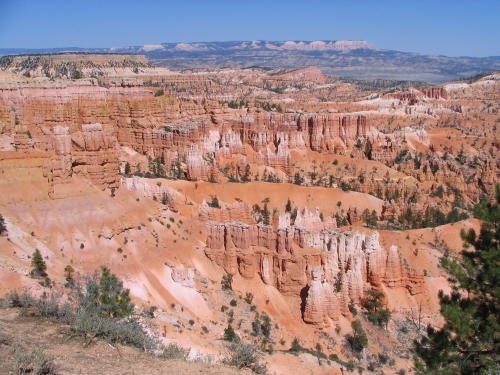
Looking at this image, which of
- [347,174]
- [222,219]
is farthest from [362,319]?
[347,174]

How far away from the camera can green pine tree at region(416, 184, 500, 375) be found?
13.0 m

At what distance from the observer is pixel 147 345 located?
13312 millimetres

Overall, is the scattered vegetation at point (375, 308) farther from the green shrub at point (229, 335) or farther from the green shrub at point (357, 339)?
the green shrub at point (229, 335)

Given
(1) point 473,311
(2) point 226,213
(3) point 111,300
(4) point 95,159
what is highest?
(4) point 95,159

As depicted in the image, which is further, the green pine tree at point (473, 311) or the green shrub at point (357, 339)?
the green shrub at point (357, 339)

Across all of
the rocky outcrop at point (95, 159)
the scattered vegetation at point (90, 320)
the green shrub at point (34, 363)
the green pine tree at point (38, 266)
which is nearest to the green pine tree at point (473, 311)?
the scattered vegetation at point (90, 320)

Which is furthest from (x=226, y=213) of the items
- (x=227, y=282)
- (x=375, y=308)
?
(x=375, y=308)

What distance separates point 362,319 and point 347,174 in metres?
30.7

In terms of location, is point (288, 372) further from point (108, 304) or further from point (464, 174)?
point (464, 174)

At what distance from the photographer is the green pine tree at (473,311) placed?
1302cm

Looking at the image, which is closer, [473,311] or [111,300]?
[473,311]

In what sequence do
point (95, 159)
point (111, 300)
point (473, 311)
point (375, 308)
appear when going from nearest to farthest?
1. point (473, 311)
2. point (111, 300)
3. point (375, 308)
4. point (95, 159)

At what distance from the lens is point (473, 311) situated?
531 inches

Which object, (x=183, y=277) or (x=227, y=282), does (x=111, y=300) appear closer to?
(x=183, y=277)
